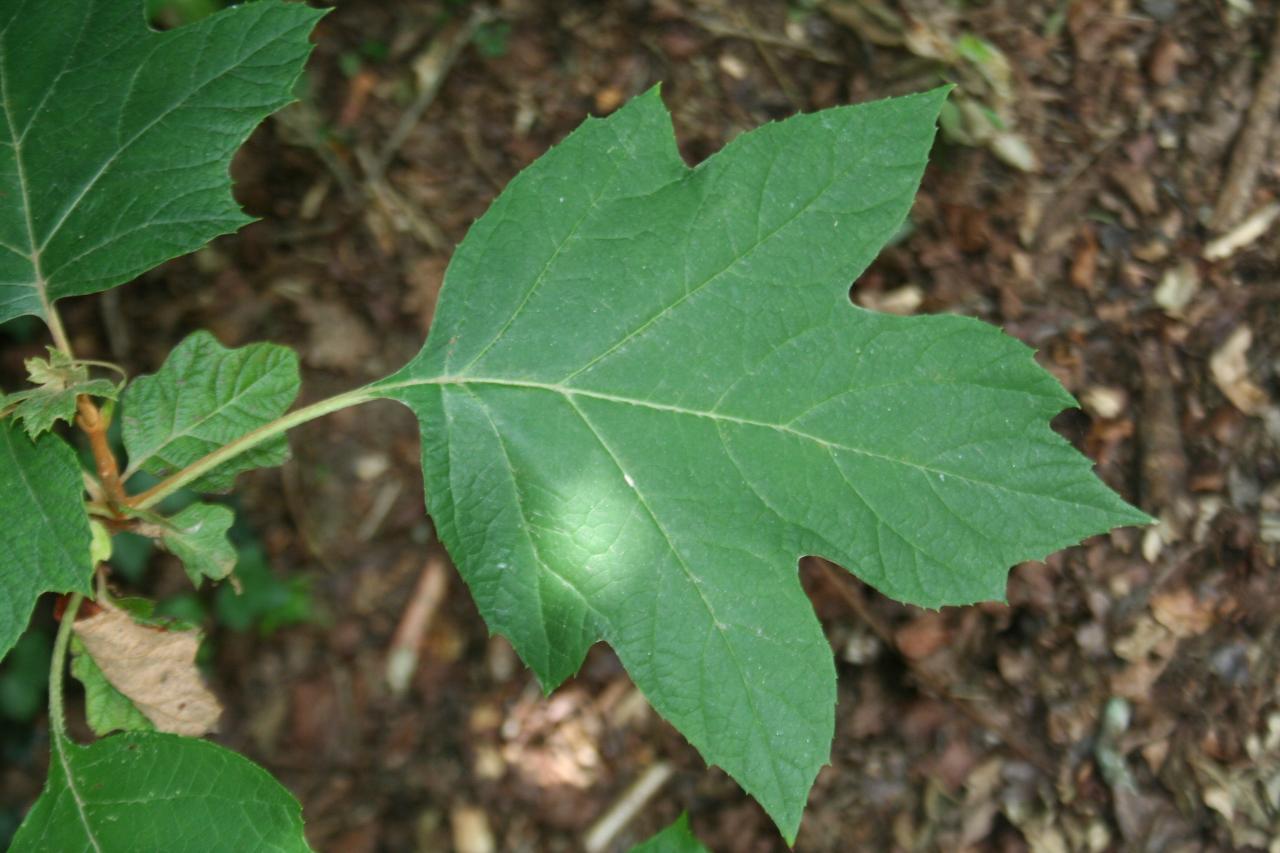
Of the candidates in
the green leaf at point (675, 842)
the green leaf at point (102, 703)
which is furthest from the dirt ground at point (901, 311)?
the green leaf at point (102, 703)

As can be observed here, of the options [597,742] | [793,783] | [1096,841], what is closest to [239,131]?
[793,783]

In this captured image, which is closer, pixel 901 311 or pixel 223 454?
pixel 223 454

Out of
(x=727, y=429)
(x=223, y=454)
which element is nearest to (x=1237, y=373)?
(x=727, y=429)

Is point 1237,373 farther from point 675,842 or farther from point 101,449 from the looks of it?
point 101,449

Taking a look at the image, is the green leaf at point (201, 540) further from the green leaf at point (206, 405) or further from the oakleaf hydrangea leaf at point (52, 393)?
the oakleaf hydrangea leaf at point (52, 393)

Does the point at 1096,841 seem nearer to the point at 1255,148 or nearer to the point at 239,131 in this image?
the point at 1255,148

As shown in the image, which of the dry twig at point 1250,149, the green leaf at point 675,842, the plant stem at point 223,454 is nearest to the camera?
the plant stem at point 223,454

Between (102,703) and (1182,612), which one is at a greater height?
(102,703)

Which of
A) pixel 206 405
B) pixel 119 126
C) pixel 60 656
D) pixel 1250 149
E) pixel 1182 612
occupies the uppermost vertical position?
pixel 119 126
